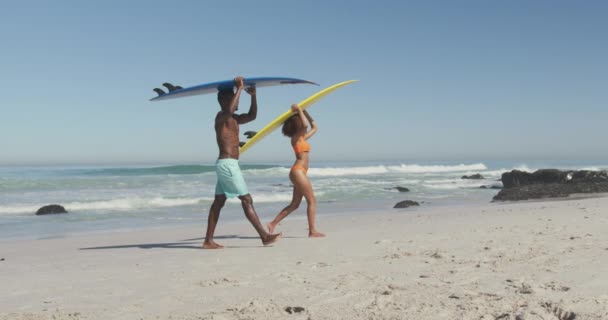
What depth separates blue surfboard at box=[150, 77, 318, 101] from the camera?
6.38 m

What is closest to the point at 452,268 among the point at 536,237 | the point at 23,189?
the point at 536,237

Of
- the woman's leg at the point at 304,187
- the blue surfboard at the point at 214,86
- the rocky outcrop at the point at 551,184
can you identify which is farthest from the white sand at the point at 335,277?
the rocky outcrop at the point at 551,184

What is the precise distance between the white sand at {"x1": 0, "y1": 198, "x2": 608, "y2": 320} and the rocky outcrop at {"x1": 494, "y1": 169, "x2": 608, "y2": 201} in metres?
7.66

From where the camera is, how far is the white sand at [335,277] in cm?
324

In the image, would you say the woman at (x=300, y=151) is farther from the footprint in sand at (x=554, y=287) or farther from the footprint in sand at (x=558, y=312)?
the footprint in sand at (x=558, y=312)

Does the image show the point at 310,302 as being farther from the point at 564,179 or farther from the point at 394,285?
the point at 564,179

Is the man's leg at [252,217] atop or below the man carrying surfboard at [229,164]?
below

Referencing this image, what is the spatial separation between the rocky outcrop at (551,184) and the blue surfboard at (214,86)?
9.16 metres

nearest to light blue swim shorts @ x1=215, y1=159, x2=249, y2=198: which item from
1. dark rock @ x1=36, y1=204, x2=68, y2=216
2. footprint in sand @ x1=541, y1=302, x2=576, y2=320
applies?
footprint in sand @ x1=541, y1=302, x2=576, y2=320

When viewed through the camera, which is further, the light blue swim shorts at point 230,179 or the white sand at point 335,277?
the light blue swim shorts at point 230,179

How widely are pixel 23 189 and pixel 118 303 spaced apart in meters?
23.6

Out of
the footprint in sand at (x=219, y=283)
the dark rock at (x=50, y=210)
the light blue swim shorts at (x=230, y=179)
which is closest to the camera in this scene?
the footprint in sand at (x=219, y=283)

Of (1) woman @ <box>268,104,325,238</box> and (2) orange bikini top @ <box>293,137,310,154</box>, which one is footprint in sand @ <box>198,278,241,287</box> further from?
(2) orange bikini top @ <box>293,137,310,154</box>

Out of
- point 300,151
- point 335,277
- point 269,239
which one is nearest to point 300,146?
point 300,151
